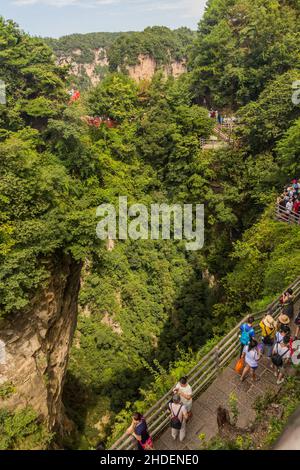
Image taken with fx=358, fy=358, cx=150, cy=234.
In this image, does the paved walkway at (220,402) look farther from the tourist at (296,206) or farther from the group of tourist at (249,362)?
the tourist at (296,206)

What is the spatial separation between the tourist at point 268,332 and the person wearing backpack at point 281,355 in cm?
34

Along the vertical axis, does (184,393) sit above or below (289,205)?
below

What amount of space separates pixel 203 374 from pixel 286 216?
10.0m

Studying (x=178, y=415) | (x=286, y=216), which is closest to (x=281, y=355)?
(x=178, y=415)

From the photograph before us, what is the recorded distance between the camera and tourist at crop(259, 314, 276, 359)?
7.77 metres

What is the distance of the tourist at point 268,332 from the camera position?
306 inches

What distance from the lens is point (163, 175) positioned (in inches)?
1052

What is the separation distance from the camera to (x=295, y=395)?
22.8ft

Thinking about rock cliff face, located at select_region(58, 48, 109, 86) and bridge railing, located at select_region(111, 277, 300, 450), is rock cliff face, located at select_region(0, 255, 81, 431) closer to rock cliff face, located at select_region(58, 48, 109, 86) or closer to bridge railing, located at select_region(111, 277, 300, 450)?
bridge railing, located at select_region(111, 277, 300, 450)

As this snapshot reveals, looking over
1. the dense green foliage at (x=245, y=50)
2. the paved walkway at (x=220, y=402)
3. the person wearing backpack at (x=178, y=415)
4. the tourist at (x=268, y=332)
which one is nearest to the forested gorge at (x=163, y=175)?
the dense green foliage at (x=245, y=50)

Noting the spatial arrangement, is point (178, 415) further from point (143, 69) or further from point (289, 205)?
point (143, 69)

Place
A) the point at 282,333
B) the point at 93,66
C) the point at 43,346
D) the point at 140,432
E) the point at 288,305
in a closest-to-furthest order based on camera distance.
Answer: the point at 140,432 → the point at 282,333 → the point at 288,305 → the point at 43,346 → the point at 93,66
